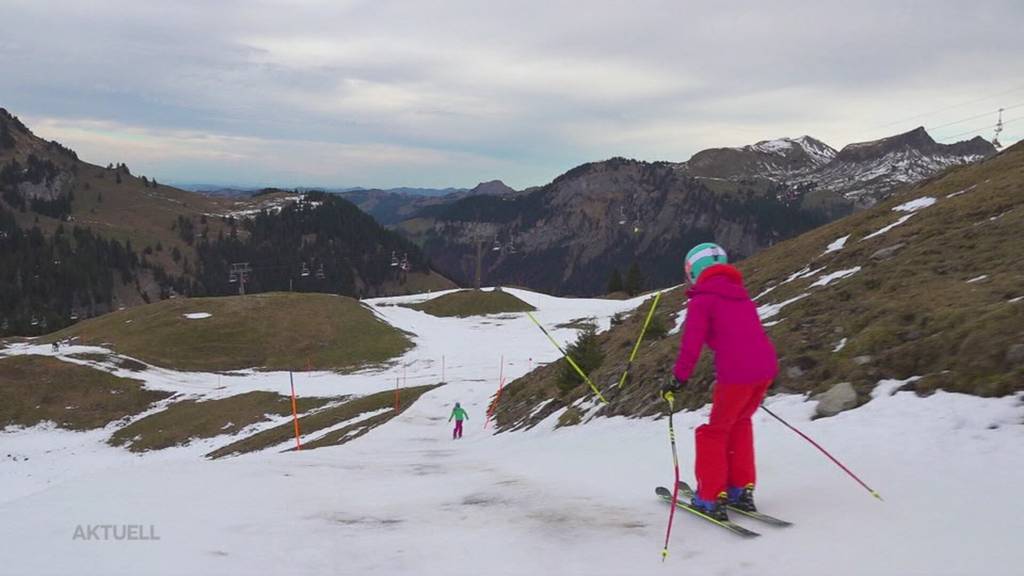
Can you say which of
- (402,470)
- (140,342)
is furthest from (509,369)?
(140,342)

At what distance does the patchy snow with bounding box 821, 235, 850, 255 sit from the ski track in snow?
16292 millimetres

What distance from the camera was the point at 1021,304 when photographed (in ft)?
30.9

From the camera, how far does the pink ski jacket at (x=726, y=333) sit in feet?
24.1

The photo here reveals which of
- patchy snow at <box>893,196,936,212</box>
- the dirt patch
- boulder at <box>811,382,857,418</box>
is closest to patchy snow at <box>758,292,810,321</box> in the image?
boulder at <box>811,382,857,418</box>

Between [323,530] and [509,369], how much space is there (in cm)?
4975

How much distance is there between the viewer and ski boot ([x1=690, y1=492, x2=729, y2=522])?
6992 mm

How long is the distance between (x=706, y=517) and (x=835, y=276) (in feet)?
49.0

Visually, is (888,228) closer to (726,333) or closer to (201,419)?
(726,333)

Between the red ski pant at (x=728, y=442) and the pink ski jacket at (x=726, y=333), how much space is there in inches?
7.9

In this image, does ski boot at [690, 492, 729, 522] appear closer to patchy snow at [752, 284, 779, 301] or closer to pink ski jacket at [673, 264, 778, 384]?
pink ski jacket at [673, 264, 778, 384]

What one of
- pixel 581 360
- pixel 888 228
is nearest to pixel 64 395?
pixel 581 360

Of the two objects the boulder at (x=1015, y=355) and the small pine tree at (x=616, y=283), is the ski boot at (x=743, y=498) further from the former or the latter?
the small pine tree at (x=616, y=283)

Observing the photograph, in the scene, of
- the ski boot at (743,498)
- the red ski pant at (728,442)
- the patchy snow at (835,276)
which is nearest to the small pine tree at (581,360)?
the patchy snow at (835,276)

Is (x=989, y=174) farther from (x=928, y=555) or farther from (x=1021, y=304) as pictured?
(x=928, y=555)
